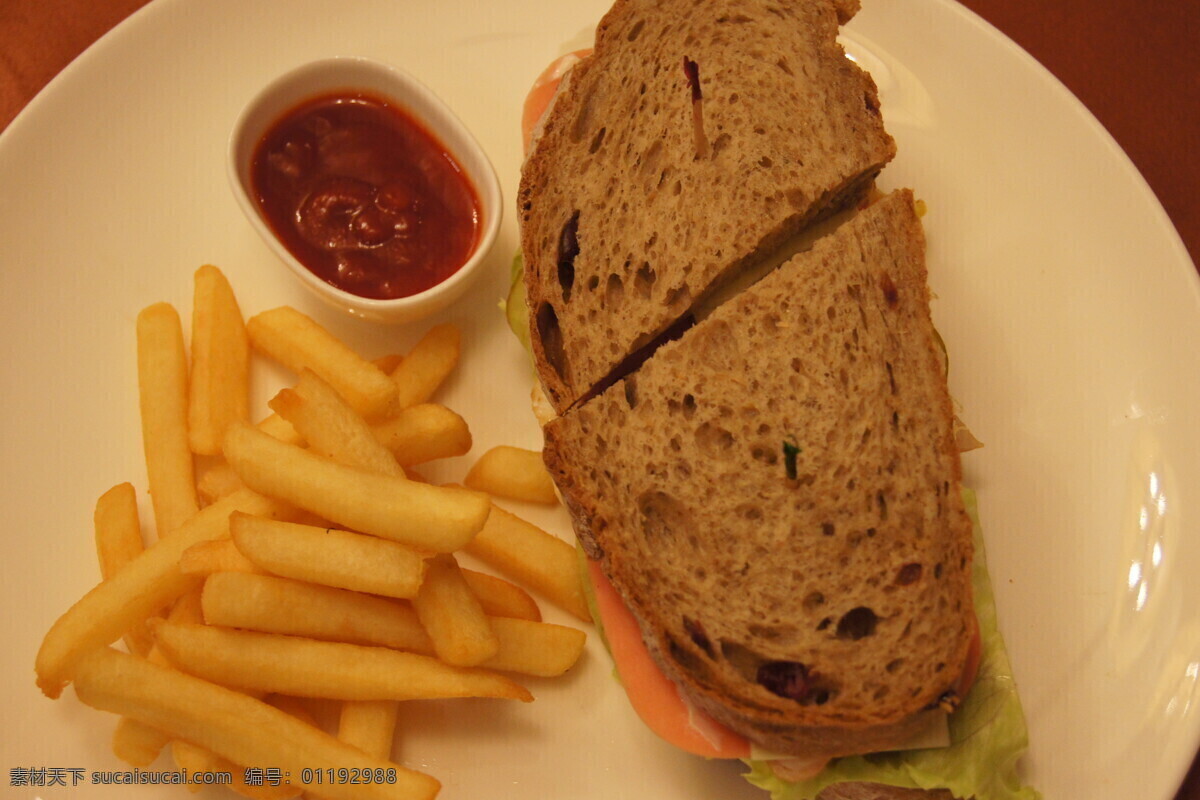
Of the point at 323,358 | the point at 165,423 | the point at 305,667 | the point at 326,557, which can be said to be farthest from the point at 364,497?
the point at 165,423

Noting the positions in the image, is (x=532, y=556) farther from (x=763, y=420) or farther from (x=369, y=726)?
(x=763, y=420)

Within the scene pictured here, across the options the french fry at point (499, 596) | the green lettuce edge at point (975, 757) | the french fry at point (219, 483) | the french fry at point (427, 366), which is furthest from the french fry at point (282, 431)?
the green lettuce edge at point (975, 757)

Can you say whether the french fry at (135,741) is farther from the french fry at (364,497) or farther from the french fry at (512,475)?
the french fry at (512,475)

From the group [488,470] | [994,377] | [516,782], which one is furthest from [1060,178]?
[516,782]

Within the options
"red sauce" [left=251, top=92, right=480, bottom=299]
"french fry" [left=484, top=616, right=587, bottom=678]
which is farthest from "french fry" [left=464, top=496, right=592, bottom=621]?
"red sauce" [left=251, top=92, right=480, bottom=299]

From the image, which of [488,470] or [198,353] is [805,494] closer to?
[488,470]

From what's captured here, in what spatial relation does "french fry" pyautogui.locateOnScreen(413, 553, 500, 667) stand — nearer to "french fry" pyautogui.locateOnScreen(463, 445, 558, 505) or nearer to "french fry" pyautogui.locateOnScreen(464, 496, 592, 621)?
"french fry" pyautogui.locateOnScreen(464, 496, 592, 621)
